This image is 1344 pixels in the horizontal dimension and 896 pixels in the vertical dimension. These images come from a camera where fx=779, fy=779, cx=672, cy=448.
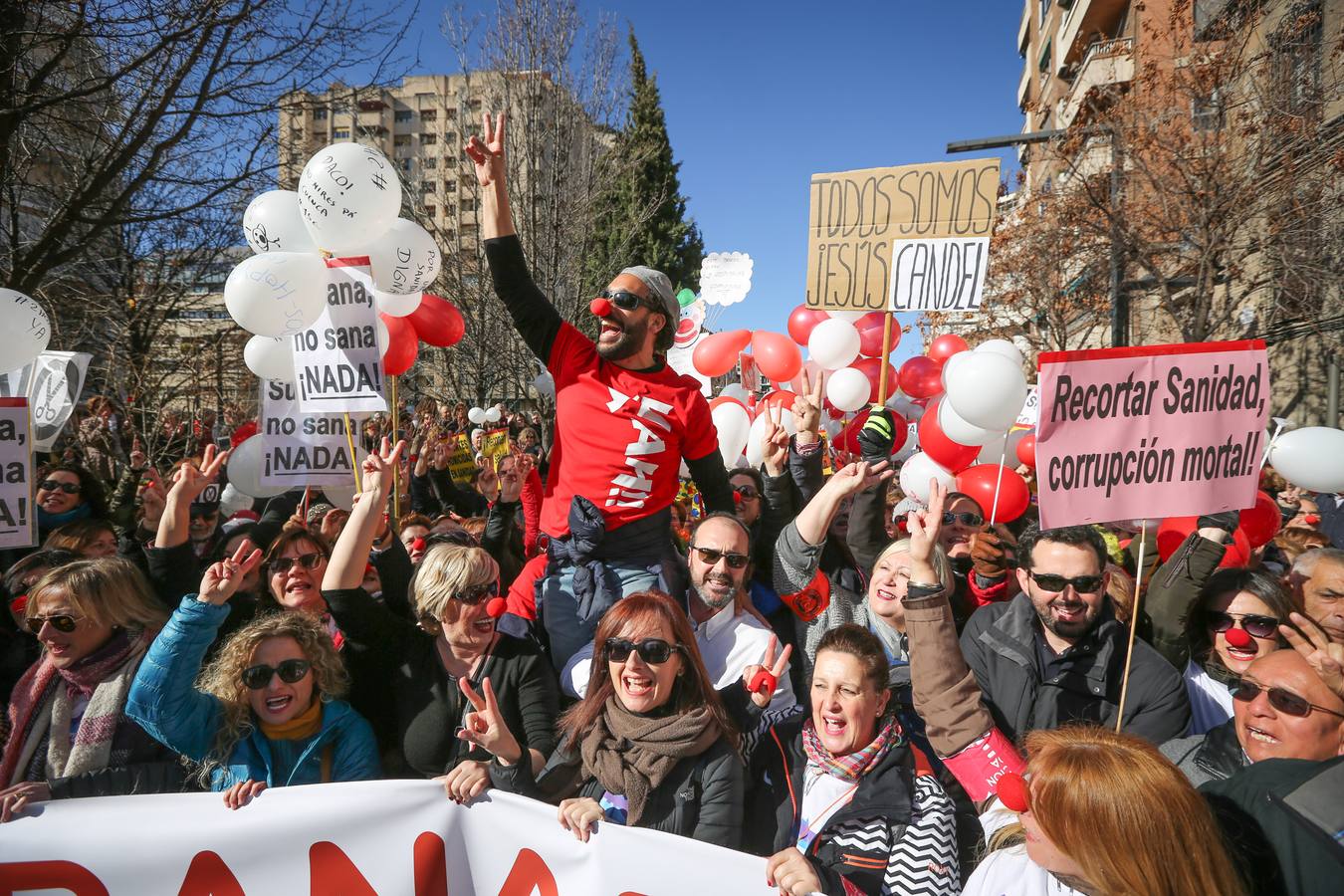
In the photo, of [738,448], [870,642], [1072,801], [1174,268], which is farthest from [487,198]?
[1174,268]

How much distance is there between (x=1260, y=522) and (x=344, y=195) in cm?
539

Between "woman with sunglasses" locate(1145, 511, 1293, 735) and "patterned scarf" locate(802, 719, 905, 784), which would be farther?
"woman with sunglasses" locate(1145, 511, 1293, 735)

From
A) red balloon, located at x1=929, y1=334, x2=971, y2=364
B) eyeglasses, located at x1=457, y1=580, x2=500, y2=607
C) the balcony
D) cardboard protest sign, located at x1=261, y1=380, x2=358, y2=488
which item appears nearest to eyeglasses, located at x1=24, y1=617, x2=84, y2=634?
eyeglasses, located at x1=457, y1=580, x2=500, y2=607

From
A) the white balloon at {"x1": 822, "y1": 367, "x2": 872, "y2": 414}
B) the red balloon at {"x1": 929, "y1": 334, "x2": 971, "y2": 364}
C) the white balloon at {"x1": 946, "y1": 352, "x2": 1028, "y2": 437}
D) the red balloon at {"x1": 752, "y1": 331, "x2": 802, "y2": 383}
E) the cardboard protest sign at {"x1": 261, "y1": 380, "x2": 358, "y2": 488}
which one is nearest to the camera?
the cardboard protest sign at {"x1": 261, "y1": 380, "x2": 358, "y2": 488}

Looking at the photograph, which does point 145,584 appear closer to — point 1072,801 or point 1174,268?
point 1072,801

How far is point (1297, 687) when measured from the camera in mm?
1828

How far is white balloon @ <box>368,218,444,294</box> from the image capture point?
4.16 meters

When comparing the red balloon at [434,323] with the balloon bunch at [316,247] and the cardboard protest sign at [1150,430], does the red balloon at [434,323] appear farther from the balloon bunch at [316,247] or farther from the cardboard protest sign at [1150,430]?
the cardboard protest sign at [1150,430]

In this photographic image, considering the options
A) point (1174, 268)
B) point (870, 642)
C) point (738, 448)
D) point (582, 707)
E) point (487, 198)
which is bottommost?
point (582, 707)

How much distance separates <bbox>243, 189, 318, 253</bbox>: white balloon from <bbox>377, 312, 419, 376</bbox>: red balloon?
1.92ft

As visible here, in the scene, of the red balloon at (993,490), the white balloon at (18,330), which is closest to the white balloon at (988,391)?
the red balloon at (993,490)

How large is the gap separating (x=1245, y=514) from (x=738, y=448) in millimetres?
3393

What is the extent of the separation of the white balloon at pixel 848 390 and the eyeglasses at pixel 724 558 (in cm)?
375

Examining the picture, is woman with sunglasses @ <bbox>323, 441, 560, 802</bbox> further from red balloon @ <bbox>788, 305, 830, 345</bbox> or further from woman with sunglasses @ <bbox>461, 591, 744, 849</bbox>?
red balloon @ <bbox>788, 305, 830, 345</bbox>
